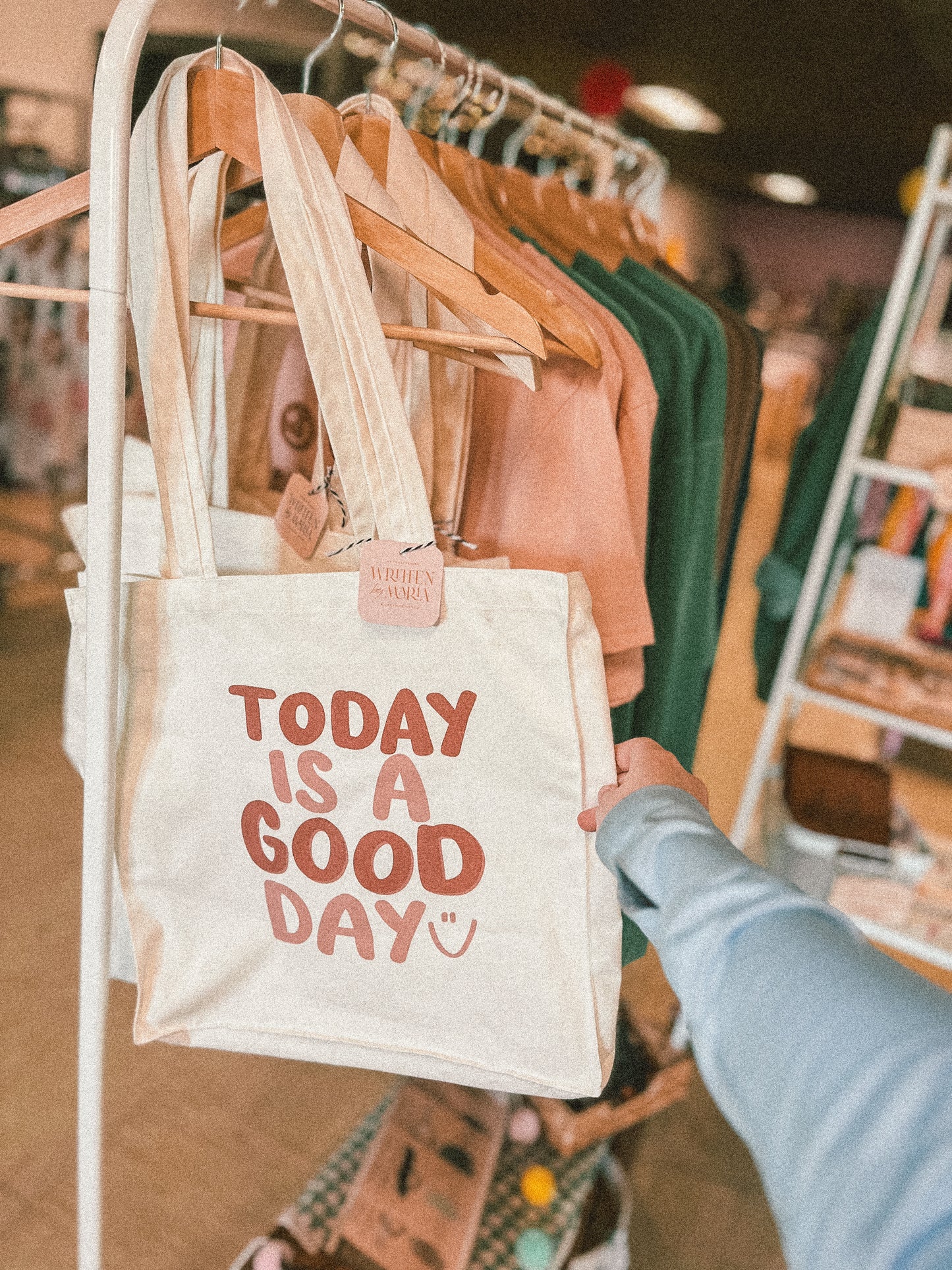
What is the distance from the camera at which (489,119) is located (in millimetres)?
1184

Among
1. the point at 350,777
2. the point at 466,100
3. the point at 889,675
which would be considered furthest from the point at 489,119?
the point at 889,675

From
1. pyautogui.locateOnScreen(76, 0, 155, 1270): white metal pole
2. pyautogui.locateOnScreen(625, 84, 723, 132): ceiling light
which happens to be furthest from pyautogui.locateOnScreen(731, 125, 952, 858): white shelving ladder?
pyautogui.locateOnScreen(625, 84, 723, 132): ceiling light

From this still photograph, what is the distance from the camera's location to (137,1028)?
80cm

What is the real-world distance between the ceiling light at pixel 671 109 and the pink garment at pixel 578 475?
6.18m

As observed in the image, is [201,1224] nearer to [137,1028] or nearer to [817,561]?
[137,1028]

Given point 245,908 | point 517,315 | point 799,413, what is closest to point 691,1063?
point 245,908

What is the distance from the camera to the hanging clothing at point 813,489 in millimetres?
1837

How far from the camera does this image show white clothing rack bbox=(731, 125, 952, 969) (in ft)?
5.08

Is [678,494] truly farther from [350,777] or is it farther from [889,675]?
[889,675]

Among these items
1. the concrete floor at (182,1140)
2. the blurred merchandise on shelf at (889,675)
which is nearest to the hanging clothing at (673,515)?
the blurred merchandise on shelf at (889,675)

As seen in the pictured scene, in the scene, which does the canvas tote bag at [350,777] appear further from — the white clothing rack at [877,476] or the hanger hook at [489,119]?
the white clothing rack at [877,476]

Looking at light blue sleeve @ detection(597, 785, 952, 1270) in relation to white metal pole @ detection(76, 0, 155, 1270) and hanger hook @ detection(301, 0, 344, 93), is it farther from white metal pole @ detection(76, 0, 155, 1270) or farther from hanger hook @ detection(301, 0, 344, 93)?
hanger hook @ detection(301, 0, 344, 93)

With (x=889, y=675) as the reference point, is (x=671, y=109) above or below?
above

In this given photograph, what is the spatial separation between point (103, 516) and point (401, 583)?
0.24m
